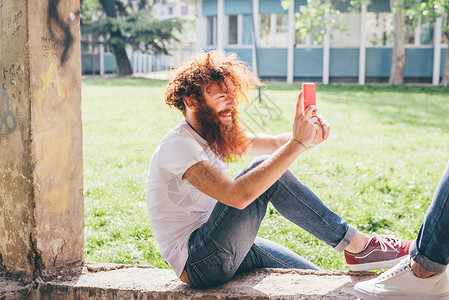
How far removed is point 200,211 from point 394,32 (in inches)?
793

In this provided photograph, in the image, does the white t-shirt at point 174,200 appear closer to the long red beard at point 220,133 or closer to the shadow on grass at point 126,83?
the long red beard at point 220,133

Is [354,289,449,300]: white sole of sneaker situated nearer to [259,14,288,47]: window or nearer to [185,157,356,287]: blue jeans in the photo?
[185,157,356,287]: blue jeans

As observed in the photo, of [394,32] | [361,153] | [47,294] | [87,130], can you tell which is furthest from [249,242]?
[394,32]

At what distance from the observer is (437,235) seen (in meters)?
2.27

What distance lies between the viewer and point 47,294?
9.48 feet

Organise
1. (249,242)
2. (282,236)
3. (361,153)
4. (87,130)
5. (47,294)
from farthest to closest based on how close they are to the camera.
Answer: (87,130)
(361,153)
(282,236)
(47,294)
(249,242)

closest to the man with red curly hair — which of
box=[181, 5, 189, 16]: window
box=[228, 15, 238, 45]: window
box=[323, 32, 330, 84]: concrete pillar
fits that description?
box=[323, 32, 330, 84]: concrete pillar

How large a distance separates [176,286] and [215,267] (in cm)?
31

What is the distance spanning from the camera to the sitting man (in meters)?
2.26

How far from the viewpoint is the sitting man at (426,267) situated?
226 centimetres

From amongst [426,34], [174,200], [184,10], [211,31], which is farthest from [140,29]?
[184,10]

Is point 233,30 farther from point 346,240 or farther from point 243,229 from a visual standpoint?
point 243,229

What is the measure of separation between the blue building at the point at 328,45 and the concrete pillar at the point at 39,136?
64.5ft

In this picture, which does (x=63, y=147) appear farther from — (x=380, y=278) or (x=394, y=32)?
(x=394, y=32)
